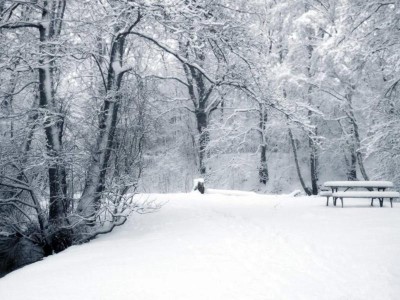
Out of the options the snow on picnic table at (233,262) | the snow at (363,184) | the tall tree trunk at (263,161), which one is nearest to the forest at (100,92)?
the snow on picnic table at (233,262)

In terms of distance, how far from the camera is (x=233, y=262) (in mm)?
5301

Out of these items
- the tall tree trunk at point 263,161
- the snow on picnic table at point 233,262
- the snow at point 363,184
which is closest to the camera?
the snow on picnic table at point 233,262

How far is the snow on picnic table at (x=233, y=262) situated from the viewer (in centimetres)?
431

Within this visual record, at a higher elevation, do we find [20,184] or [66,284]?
[20,184]

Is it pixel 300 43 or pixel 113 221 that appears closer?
pixel 113 221

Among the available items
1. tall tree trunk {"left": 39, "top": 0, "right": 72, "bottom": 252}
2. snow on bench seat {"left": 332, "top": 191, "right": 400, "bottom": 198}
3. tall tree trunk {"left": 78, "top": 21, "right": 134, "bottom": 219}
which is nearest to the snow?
snow on bench seat {"left": 332, "top": 191, "right": 400, "bottom": 198}

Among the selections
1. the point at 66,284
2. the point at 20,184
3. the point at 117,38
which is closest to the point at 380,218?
the point at 66,284

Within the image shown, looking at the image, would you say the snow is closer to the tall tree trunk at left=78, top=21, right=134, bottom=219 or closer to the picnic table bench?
the picnic table bench

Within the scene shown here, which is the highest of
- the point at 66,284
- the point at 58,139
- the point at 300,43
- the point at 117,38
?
the point at 300,43

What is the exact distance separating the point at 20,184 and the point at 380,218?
8.10 m

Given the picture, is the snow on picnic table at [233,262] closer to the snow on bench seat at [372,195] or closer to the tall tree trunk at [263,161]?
→ the snow on bench seat at [372,195]

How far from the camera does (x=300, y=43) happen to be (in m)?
20.2

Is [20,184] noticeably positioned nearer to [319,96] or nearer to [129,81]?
[129,81]

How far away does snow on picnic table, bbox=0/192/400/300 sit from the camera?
4309 millimetres
